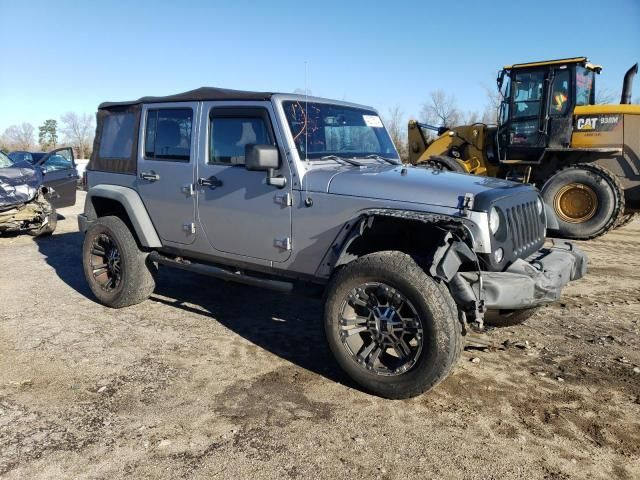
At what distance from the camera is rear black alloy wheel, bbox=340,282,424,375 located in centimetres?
340

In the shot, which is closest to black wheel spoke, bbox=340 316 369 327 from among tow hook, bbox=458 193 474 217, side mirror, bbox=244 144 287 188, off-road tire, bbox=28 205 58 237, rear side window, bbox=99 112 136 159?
tow hook, bbox=458 193 474 217

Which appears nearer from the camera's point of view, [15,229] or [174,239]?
[174,239]

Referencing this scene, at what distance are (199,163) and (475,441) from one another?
3142mm

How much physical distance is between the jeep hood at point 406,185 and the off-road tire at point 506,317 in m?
0.88

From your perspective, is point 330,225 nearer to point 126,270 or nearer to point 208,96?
point 208,96

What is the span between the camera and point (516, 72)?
10.1 metres

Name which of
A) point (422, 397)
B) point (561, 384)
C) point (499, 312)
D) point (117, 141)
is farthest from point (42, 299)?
point (561, 384)

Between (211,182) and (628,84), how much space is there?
935 centimetres

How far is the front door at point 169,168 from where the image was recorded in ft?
15.6

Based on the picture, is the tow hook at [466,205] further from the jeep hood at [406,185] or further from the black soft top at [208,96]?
the black soft top at [208,96]

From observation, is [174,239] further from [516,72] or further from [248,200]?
[516,72]

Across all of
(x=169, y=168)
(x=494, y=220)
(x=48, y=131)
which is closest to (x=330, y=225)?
(x=494, y=220)

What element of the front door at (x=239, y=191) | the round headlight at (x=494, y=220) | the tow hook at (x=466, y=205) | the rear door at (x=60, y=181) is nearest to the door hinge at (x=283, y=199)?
the front door at (x=239, y=191)

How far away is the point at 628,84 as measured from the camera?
1022cm
